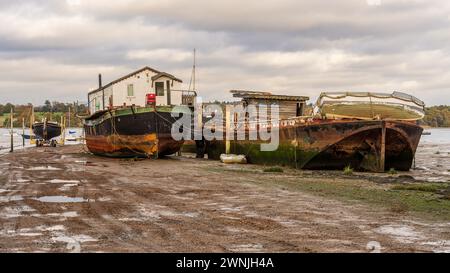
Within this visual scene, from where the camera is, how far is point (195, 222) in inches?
329

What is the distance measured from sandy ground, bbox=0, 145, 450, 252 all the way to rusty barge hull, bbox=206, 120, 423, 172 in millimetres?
6646

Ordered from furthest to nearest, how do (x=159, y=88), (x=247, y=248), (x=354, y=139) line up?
(x=159, y=88), (x=354, y=139), (x=247, y=248)

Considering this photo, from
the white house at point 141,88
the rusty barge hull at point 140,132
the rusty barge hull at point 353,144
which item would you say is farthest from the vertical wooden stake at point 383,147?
the white house at point 141,88

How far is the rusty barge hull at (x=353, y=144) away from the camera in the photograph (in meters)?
18.9

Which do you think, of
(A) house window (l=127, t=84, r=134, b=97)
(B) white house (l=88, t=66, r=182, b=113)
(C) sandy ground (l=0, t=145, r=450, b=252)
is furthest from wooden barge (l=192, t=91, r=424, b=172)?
(A) house window (l=127, t=84, r=134, b=97)

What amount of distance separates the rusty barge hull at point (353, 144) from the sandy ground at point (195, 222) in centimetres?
665

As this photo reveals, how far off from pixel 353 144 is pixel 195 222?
480 inches

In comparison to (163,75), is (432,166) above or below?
below

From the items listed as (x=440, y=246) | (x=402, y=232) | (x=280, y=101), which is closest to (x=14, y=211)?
(x=402, y=232)

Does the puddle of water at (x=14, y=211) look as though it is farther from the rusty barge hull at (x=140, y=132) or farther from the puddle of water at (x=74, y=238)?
the rusty barge hull at (x=140, y=132)

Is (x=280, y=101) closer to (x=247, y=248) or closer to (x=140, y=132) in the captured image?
(x=140, y=132)
